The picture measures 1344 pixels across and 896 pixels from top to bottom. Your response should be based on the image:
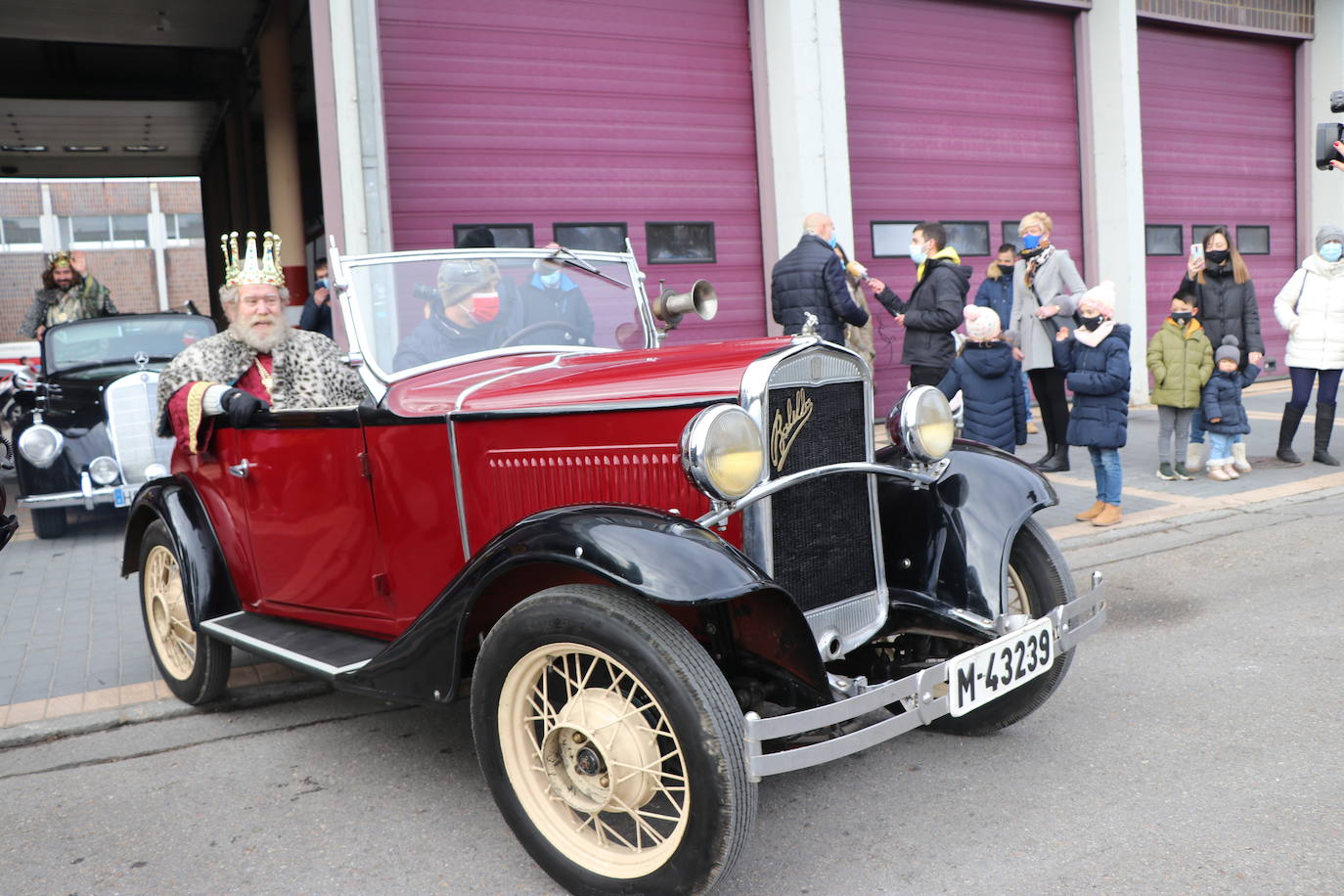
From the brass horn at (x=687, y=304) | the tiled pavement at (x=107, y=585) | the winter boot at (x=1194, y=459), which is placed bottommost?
the tiled pavement at (x=107, y=585)

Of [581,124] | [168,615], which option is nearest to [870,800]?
[168,615]

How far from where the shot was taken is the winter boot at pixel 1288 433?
7984 mm

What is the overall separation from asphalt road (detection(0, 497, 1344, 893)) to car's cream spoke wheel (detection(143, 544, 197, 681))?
0.91 feet

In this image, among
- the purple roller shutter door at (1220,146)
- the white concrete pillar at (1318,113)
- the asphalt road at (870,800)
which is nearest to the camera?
the asphalt road at (870,800)

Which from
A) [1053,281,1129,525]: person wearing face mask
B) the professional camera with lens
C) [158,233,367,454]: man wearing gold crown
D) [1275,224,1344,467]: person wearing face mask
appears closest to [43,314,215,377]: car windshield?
[158,233,367,454]: man wearing gold crown

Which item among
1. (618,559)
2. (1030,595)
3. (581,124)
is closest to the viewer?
(618,559)

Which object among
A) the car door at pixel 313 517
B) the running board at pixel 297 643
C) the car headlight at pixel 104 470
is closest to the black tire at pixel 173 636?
the running board at pixel 297 643

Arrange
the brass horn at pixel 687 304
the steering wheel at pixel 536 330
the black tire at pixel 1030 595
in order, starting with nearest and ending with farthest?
1. the black tire at pixel 1030 595
2. the steering wheel at pixel 536 330
3. the brass horn at pixel 687 304

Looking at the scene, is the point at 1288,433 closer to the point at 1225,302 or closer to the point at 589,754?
the point at 1225,302

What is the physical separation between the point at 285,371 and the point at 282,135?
38.1ft

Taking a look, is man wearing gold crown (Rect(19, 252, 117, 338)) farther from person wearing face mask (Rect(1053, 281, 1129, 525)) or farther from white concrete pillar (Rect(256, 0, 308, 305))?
person wearing face mask (Rect(1053, 281, 1129, 525))

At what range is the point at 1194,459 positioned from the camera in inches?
316

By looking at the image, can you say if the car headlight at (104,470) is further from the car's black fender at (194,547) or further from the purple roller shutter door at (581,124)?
the car's black fender at (194,547)

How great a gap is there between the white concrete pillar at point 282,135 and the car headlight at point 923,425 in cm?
1210
